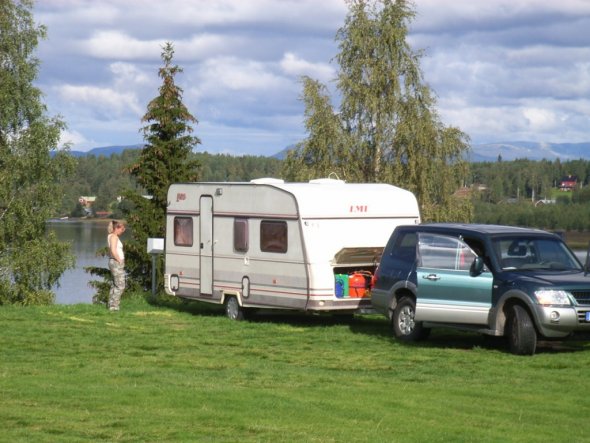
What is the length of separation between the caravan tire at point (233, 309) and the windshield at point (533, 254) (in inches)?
246

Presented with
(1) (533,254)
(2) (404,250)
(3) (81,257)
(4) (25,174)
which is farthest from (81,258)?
(1) (533,254)

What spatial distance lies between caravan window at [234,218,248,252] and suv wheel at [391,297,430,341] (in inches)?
161

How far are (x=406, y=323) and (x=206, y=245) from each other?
5683 millimetres

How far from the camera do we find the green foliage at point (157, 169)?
39.2 metres

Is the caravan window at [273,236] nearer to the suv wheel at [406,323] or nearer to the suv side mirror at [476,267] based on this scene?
the suv wheel at [406,323]

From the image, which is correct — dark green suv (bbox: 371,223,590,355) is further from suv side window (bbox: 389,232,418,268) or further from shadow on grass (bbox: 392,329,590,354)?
shadow on grass (bbox: 392,329,590,354)

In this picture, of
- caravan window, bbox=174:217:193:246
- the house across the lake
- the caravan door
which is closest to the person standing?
caravan window, bbox=174:217:193:246

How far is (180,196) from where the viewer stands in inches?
916

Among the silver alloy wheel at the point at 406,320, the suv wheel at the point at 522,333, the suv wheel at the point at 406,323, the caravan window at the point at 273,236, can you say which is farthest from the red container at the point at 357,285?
the suv wheel at the point at 522,333

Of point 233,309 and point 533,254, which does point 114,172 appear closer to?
point 233,309

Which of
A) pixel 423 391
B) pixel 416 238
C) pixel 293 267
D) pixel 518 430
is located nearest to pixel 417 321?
pixel 416 238

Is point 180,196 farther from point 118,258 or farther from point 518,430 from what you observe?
point 518,430

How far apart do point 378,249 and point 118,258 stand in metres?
5.32

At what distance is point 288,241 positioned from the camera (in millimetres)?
20219
